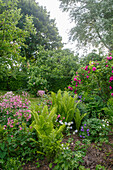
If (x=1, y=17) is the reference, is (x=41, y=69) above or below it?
below

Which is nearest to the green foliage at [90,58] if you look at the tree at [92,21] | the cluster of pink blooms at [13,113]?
the tree at [92,21]

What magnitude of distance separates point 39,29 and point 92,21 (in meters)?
6.00

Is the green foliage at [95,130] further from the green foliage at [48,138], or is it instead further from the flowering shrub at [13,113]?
the flowering shrub at [13,113]

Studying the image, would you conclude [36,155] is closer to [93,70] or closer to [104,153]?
[104,153]

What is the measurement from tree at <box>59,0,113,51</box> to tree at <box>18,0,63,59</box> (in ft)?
9.02

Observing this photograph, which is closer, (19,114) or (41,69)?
(19,114)

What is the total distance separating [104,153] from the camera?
2342 millimetres

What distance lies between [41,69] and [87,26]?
30.4ft

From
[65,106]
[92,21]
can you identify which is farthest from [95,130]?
[92,21]

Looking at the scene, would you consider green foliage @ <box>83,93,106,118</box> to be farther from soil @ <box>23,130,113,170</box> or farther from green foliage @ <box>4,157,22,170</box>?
green foliage @ <box>4,157,22,170</box>

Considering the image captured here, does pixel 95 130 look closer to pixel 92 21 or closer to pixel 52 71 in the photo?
pixel 52 71

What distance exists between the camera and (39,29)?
16.0m

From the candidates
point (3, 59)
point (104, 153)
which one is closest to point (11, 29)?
point (3, 59)

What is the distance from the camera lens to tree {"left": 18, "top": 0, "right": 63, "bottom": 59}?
14919 mm
